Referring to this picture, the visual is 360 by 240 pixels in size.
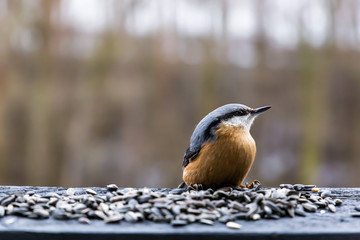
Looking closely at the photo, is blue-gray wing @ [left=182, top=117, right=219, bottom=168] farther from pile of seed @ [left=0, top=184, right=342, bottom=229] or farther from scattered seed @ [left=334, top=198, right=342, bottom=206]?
scattered seed @ [left=334, top=198, right=342, bottom=206]

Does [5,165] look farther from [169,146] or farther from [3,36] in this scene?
[169,146]

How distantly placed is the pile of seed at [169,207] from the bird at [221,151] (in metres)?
0.35

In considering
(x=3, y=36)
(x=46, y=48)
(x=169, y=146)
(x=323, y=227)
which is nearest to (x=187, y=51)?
(x=169, y=146)

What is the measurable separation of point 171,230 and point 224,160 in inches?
34.4

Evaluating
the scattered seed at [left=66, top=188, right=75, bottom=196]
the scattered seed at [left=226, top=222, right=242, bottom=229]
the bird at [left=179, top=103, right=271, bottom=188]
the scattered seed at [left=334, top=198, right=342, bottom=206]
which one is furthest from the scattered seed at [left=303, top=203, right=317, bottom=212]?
the scattered seed at [left=66, top=188, right=75, bottom=196]

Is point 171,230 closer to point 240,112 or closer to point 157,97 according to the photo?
point 240,112

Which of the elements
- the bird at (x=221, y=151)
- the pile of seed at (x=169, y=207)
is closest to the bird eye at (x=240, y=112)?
the bird at (x=221, y=151)

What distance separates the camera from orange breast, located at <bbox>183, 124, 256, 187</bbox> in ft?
7.23

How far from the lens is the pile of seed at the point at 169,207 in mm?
1496

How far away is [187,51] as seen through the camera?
203 inches

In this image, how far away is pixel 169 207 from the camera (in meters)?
1.58

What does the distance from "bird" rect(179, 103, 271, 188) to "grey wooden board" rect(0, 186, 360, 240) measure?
702 millimetres

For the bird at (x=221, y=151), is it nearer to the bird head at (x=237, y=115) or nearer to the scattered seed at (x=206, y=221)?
the bird head at (x=237, y=115)
